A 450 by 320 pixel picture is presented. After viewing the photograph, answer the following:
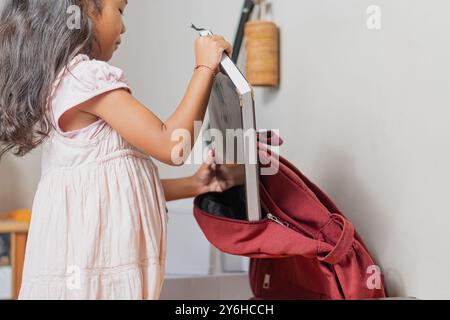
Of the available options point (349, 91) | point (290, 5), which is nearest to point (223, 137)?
point (349, 91)

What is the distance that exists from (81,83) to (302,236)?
421 mm

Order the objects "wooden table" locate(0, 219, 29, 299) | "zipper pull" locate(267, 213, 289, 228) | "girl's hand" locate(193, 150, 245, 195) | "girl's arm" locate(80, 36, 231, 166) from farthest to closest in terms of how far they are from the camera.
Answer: "wooden table" locate(0, 219, 29, 299) → "girl's hand" locate(193, 150, 245, 195) → "zipper pull" locate(267, 213, 289, 228) → "girl's arm" locate(80, 36, 231, 166)

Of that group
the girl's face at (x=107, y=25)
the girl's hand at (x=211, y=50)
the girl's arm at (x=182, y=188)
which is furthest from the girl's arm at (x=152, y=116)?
the girl's arm at (x=182, y=188)

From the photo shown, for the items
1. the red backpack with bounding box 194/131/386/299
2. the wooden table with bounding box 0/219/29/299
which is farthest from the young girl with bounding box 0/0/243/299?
the wooden table with bounding box 0/219/29/299

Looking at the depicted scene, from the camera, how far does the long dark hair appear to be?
92cm

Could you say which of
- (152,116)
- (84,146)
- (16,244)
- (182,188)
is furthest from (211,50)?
(16,244)

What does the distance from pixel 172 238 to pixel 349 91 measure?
712 mm

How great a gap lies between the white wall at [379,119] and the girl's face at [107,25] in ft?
1.50

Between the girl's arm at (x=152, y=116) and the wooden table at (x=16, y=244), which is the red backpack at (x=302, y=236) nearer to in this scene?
the girl's arm at (x=152, y=116)

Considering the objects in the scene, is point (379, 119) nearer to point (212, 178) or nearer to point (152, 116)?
point (212, 178)

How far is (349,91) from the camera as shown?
118cm

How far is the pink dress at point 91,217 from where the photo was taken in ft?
2.93

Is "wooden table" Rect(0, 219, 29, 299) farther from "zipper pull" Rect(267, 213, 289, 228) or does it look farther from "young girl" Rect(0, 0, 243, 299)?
"zipper pull" Rect(267, 213, 289, 228)

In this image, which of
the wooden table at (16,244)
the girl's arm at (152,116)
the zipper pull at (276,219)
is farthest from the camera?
the wooden table at (16,244)
